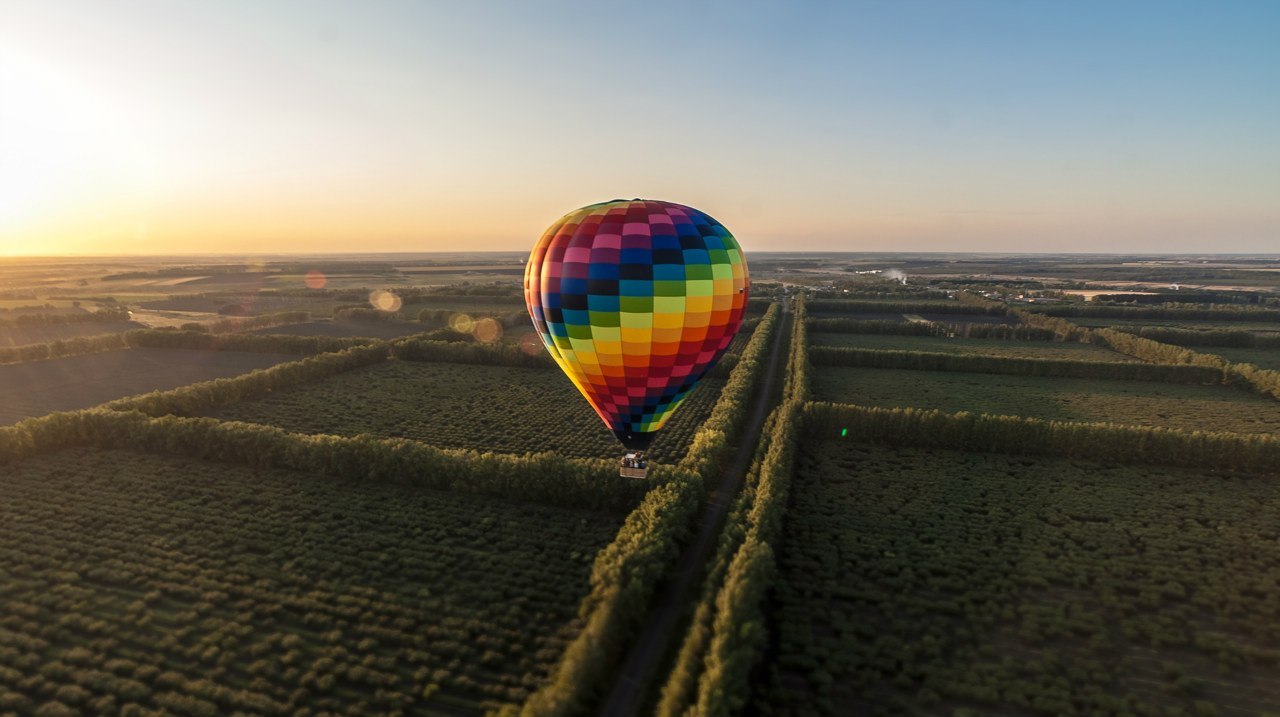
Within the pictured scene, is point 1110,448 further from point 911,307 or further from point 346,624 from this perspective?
point 911,307

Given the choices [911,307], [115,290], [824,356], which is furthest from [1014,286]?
[115,290]

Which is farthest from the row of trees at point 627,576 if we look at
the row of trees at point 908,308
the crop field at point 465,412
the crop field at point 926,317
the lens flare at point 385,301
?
the lens flare at point 385,301

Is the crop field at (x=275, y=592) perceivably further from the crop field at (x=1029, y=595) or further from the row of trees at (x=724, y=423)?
the crop field at (x=1029, y=595)

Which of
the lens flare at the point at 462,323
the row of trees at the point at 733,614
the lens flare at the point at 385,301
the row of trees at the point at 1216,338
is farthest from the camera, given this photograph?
the lens flare at the point at 385,301

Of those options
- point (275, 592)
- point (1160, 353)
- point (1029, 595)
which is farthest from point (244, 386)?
point (1160, 353)

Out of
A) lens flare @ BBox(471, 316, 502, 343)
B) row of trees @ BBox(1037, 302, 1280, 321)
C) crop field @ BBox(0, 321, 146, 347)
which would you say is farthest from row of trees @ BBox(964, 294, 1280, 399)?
crop field @ BBox(0, 321, 146, 347)

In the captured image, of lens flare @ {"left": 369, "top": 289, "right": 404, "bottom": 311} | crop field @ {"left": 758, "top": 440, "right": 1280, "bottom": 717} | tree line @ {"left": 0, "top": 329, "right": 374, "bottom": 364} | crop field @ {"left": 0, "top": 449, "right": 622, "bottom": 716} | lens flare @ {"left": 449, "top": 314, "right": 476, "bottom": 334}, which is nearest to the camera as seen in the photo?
crop field @ {"left": 0, "top": 449, "right": 622, "bottom": 716}

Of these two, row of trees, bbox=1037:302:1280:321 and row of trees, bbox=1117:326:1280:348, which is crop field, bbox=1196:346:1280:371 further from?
row of trees, bbox=1037:302:1280:321
